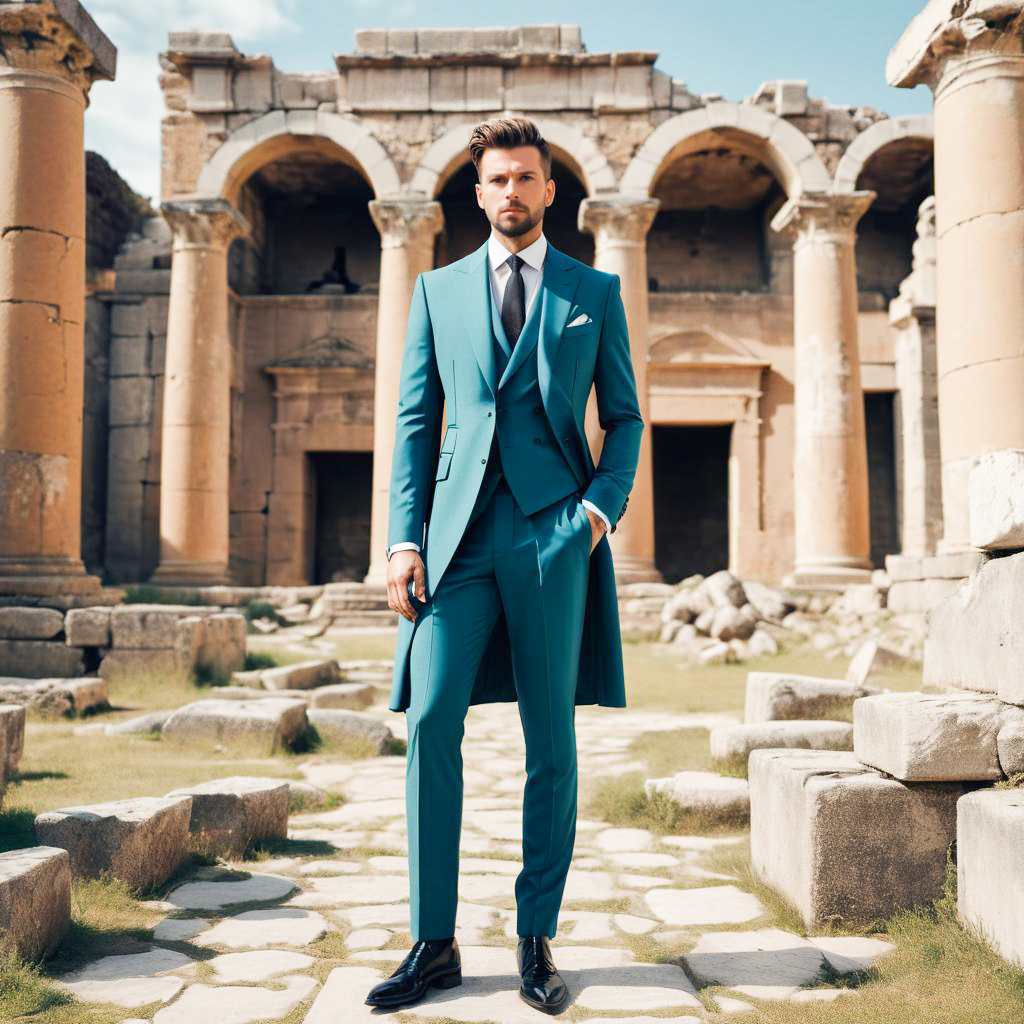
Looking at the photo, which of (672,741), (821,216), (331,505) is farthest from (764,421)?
(672,741)

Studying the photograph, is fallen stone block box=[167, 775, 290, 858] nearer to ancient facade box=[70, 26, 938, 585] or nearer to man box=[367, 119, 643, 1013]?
man box=[367, 119, 643, 1013]

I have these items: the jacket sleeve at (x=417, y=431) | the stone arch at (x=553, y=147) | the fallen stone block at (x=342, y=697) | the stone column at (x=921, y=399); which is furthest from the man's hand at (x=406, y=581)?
the stone column at (x=921, y=399)

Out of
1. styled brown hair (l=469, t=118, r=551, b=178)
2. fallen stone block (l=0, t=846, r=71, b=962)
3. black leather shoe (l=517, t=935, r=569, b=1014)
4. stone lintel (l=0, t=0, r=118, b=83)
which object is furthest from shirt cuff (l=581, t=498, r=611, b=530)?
stone lintel (l=0, t=0, r=118, b=83)

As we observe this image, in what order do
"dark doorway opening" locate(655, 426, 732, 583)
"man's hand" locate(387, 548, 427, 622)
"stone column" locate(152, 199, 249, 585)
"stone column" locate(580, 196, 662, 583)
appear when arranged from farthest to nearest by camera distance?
"dark doorway opening" locate(655, 426, 732, 583) → "stone column" locate(580, 196, 662, 583) → "stone column" locate(152, 199, 249, 585) → "man's hand" locate(387, 548, 427, 622)

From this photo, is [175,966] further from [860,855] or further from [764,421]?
[764,421]

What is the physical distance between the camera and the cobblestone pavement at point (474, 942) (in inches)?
106

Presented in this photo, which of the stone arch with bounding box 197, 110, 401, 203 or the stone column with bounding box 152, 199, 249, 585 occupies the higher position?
the stone arch with bounding box 197, 110, 401, 203

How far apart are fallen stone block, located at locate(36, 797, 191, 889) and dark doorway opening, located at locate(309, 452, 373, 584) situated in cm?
1795

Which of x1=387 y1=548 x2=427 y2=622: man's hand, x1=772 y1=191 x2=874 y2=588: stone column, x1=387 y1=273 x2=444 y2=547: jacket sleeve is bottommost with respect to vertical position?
x1=387 y1=548 x2=427 y2=622: man's hand

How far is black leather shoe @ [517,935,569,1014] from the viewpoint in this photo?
8.67 feet

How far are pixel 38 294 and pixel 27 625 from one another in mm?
2861

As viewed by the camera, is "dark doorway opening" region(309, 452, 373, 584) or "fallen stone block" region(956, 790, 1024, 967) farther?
"dark doorway opening" region(309, 452, 373, 584)

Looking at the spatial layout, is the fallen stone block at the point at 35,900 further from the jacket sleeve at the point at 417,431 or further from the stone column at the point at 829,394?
the stone column at the point at 829,394

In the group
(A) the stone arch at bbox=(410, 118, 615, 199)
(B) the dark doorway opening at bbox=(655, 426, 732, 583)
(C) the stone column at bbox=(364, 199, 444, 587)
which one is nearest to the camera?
(C) the stone column at bbox=(364, 199, 444, 587)
